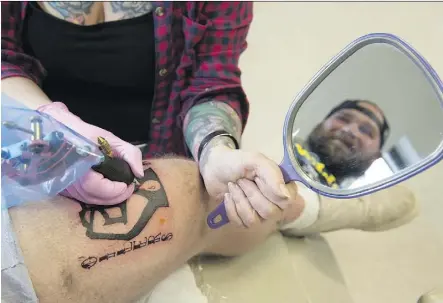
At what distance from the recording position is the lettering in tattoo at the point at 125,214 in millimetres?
745

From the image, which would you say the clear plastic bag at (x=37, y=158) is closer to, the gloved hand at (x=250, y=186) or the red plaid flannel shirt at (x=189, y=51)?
the gloved hand at (x=250, y=186)

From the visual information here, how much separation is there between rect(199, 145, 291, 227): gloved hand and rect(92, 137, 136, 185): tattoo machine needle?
13cm

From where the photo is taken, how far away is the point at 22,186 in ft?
2.35

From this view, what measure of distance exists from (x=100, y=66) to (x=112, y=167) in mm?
302

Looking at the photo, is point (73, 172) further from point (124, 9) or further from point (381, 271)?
point (381, 271)

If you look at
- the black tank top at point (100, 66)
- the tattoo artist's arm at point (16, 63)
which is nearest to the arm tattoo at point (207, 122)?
the black tank top at point (100, 66)

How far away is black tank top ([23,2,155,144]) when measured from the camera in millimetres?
973

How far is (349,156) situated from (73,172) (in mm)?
A: 351

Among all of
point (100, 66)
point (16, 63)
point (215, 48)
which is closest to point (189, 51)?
point (215, 48)

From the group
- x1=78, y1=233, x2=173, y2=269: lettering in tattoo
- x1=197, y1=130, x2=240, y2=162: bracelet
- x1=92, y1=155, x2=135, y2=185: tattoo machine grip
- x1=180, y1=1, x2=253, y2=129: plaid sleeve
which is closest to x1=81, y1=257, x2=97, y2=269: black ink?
x1=78, y1=233, x2=173, y2=269: lettering in tattoo

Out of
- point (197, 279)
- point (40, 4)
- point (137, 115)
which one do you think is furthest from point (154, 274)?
point (40, 4)

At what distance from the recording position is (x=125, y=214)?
30.2 inches

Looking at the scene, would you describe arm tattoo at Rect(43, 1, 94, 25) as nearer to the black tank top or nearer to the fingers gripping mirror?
the black tank top

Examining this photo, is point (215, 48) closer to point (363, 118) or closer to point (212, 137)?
point (212, 137)
